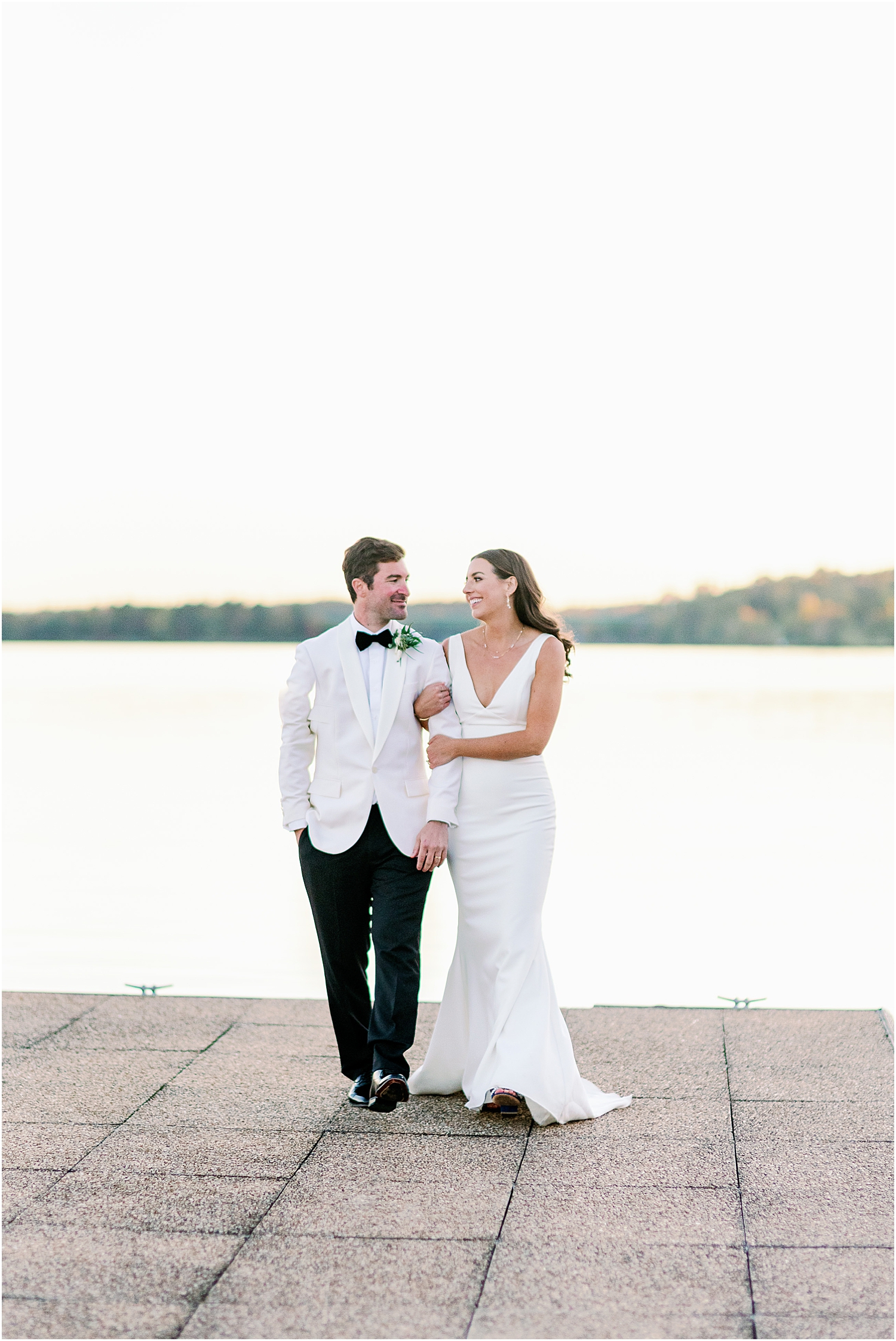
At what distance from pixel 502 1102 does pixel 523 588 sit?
165 cm

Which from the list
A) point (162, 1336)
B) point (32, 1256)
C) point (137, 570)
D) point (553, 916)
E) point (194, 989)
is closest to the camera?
point (162, 1336)

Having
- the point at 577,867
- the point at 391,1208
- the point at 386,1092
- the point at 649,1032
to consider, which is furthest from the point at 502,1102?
the point at 577,867

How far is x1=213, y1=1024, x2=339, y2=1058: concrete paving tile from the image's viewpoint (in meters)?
4.92

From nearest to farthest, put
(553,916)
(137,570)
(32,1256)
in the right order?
1. (32,1256)
2. (553,916)
3. (137,570)

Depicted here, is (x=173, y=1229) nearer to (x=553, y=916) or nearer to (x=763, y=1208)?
(x=763, y=1208)

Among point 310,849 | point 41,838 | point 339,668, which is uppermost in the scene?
point 339,668

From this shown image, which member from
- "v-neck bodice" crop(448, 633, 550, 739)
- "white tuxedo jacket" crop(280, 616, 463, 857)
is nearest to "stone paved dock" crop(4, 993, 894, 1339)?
"white tuxedo jacket" crop(280, 616, 463, 857)

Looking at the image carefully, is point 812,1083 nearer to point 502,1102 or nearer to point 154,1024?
point 502,1102

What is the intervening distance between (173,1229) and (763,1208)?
1510 mm

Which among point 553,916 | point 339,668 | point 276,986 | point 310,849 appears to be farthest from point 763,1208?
point 553,916

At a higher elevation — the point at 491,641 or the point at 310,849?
the point at 491,641

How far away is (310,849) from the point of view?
4312 mm

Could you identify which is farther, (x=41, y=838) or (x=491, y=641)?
(x=41, y=838)

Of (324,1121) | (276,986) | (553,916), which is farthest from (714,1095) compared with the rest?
(553,916)
